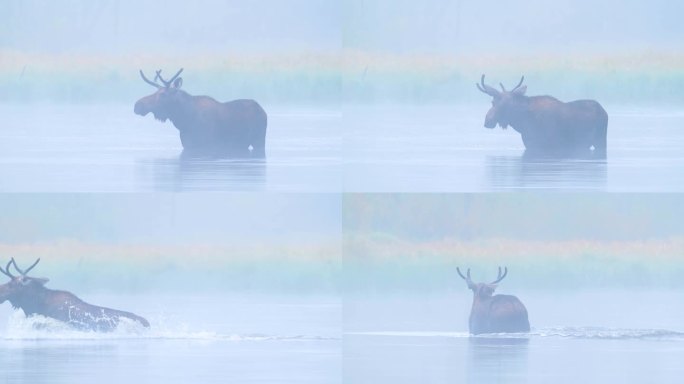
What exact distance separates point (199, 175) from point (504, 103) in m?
1.12

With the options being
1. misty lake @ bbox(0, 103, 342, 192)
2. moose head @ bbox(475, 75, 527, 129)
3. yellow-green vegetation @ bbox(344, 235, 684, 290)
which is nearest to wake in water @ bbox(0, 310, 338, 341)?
→ yellow-green vegetation @ bbox(344, 235, 684, 290)

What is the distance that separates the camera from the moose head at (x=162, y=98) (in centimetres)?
641

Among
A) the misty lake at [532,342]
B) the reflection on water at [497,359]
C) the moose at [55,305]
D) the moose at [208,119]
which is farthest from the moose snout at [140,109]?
the reflection on water at [497,359]

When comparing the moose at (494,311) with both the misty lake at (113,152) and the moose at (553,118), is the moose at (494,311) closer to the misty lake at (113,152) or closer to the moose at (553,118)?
the moose at (553,118)

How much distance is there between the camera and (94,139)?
6.41 m

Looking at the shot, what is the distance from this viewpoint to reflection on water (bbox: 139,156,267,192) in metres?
6.41

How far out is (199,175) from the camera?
6430 mm

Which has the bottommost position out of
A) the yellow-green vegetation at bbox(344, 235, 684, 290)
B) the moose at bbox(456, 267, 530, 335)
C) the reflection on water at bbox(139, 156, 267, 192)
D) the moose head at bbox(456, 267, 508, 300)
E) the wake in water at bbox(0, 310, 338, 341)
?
the wake in water at bbox(0, 310, 338, 341)

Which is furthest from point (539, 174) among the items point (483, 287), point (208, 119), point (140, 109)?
point (140, 109)

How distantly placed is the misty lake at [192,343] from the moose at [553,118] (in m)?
0.90

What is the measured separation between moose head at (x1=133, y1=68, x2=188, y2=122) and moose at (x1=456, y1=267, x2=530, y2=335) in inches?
46.3

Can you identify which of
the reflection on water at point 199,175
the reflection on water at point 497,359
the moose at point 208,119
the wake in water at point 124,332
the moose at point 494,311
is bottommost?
the reflection on water at point 497,359

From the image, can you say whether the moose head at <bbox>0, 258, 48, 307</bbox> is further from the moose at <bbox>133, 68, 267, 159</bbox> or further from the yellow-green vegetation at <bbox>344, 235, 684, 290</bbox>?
the yellow-green vegetation at <bbox>344, 235, 684, 290</bbox>

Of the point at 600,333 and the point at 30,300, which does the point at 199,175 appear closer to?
the point at 30,300
